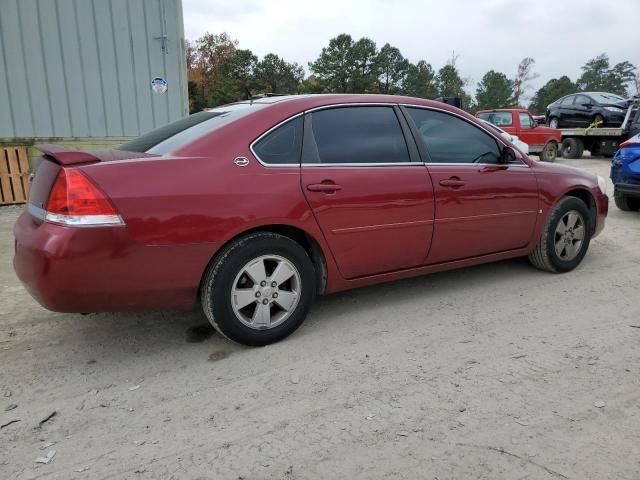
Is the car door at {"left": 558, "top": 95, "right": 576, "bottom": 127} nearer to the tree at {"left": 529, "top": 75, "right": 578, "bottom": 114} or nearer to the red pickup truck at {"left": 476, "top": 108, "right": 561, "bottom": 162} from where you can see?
the red pickup truck at {"left": 476, "top": 108, "right": 561, "bottom": 162}

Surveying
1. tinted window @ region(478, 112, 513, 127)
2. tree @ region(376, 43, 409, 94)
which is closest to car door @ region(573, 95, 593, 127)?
tinted window @ region(478, 112, 513, 127)

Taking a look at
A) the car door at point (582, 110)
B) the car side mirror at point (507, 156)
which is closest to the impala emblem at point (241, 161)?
the car side mirror at point (507, 156)

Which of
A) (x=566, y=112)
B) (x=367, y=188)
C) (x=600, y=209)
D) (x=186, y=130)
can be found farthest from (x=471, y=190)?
(x=566, y=112)

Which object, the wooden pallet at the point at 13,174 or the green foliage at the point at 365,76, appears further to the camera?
the green foliage at the point at 365,76

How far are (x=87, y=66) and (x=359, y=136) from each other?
6.86 metres

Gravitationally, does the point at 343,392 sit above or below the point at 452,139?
below

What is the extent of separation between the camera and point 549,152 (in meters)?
17.4

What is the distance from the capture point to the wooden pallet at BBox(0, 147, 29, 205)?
817cm

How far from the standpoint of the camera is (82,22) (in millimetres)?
8297

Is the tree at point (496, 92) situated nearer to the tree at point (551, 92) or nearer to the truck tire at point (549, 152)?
the tree at point (551, 92)

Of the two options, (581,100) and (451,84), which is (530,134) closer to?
(581,100)

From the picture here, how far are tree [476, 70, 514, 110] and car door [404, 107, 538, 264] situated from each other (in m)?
62.2

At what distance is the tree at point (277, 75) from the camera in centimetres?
5794

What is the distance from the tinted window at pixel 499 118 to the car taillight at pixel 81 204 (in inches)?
623
